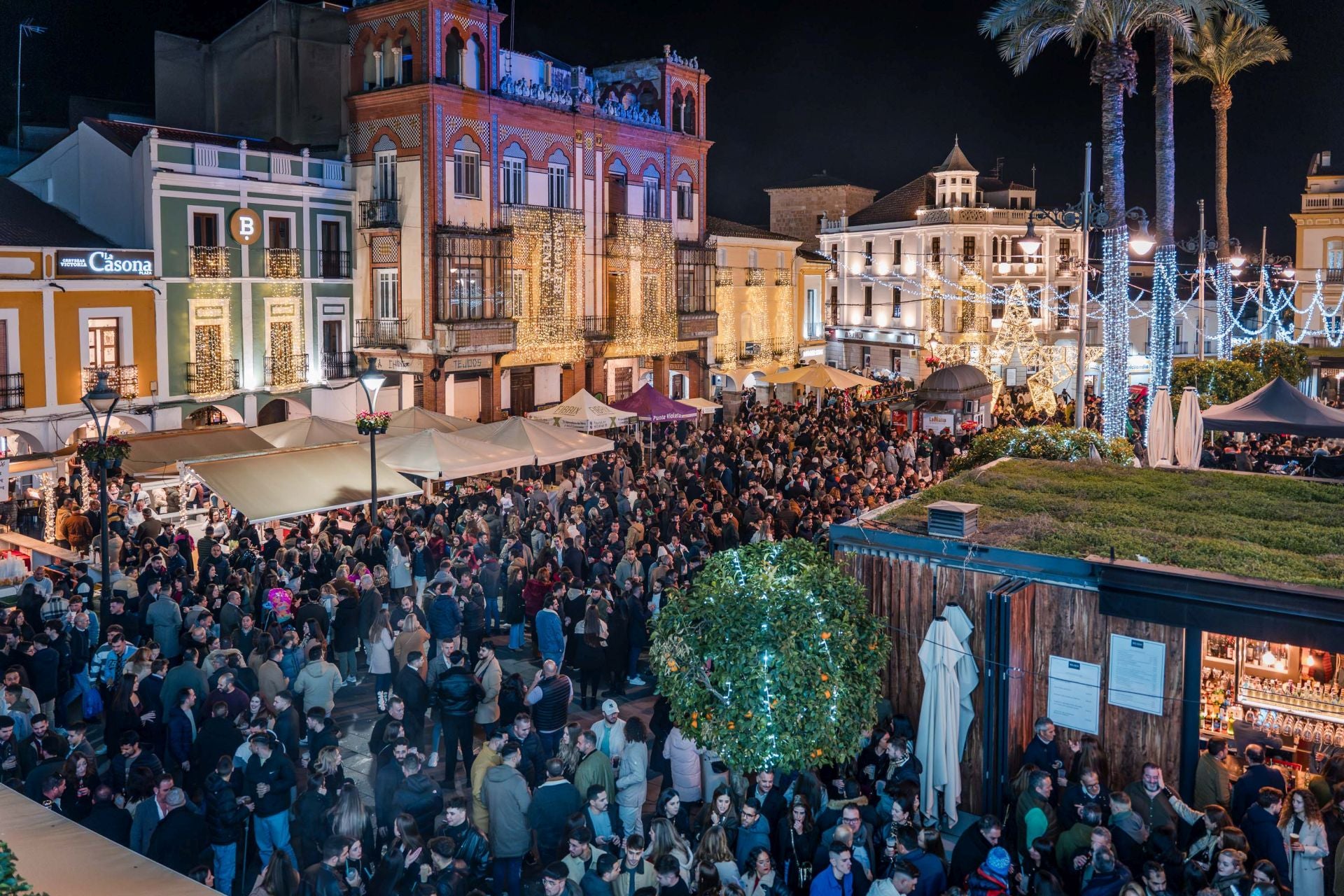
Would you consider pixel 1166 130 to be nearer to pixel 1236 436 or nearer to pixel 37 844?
pixel 1236 436

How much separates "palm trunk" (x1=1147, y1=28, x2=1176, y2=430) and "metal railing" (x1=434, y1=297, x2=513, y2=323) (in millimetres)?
17634

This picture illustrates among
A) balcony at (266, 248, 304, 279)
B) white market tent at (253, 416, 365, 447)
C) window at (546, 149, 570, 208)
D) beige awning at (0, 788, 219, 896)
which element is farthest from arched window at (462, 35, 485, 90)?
beige awning at (0, 788, 219, 896)

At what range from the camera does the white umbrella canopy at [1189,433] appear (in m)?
16.0

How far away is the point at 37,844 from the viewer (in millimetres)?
6125

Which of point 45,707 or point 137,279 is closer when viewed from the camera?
point 45,707

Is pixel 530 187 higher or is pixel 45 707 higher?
pixel 530 187

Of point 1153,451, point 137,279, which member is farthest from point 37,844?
point 137,279

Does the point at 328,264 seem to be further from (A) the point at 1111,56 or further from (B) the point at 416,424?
(A) the point at 1111,56

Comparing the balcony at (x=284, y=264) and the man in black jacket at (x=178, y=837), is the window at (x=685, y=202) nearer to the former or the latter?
the balcony at (x=284, y=264)

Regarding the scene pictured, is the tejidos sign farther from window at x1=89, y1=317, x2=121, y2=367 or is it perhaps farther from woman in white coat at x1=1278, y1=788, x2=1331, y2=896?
woman in white coat at x1=1278, y1=788, x2=1331, y2=896

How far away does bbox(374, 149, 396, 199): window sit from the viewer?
31.4m

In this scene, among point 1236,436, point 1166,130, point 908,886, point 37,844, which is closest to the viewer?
point 37,844

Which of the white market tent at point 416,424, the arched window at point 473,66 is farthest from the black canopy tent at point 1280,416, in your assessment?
the arched window at point 473,66

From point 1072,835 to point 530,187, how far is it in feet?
95.2
